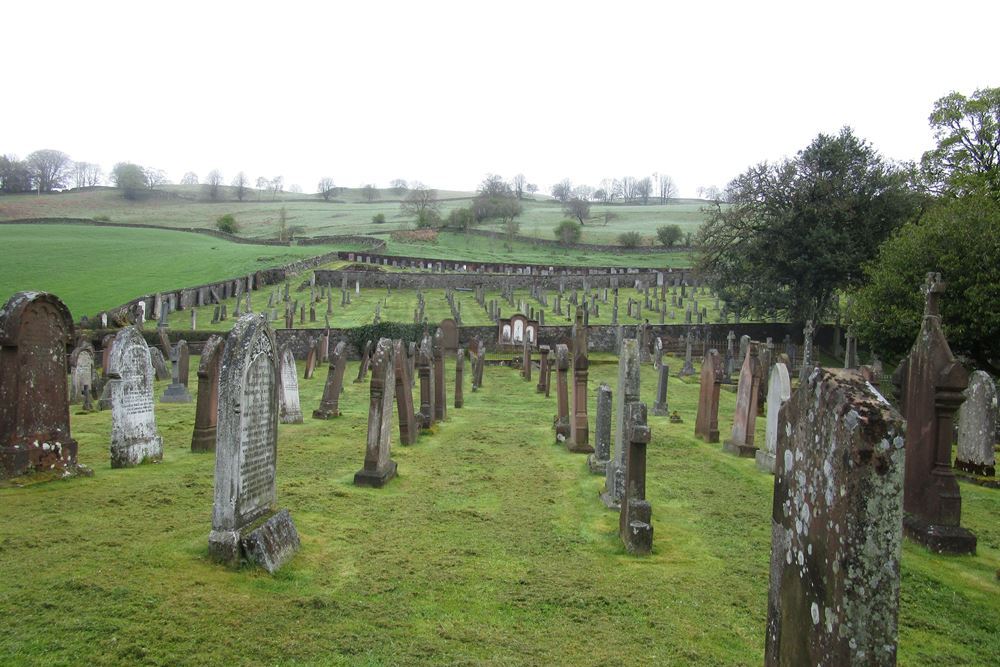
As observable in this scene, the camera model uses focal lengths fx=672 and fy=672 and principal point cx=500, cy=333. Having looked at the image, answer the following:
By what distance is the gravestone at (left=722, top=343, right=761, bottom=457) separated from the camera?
13.2 metres

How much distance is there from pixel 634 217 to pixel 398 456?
113 metres

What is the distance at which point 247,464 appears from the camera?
674 centimetres

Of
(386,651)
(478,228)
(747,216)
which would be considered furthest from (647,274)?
(386,651)

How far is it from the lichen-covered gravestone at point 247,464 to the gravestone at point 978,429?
40.6ft

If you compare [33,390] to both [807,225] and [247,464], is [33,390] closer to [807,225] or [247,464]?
[247,464]

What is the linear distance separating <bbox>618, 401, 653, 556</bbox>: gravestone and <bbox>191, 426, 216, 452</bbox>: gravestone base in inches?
287

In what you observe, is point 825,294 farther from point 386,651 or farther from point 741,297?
point 386,651

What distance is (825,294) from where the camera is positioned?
38.7 m

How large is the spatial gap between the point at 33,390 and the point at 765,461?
37.5 feet

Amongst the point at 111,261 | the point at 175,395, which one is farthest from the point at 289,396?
the point at 111,261

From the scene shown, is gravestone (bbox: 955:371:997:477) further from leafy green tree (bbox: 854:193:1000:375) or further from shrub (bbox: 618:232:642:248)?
shrub (bbox: 618:232:642:248)

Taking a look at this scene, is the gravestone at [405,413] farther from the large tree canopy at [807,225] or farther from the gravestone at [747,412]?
the large tree canopy at [807,225]

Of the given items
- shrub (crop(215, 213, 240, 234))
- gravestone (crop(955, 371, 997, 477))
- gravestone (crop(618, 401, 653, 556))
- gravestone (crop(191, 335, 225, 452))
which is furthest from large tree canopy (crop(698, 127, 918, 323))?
shrub (crop(215, 213, 240, 234))

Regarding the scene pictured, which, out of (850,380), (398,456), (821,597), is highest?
(850,380)
